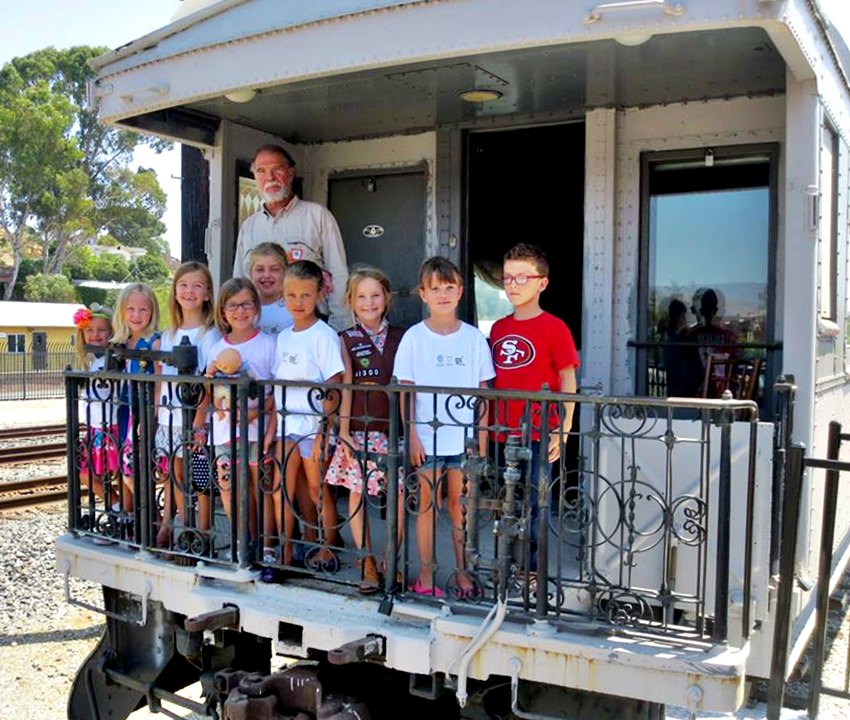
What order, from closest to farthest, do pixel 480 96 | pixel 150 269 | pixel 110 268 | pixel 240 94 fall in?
pixel 240 94 < pixel 480 96 < pixel 110 268 < pixel 150 269

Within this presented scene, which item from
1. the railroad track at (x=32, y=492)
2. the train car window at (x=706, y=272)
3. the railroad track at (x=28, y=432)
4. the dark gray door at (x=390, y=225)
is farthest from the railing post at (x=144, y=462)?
the railroad track at (x=28, y=432)

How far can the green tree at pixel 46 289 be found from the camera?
44.0 meters

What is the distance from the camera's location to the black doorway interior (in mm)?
6070

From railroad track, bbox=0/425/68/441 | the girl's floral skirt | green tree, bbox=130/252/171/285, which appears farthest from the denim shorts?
green tree, bbox=130/252/171/285

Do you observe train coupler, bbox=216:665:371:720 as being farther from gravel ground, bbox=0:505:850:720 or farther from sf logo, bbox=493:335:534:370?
gravel ground, bbox=0:505:850:720

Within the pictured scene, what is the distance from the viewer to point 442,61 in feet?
14.6

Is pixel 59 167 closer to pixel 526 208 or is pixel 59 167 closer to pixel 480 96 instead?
pixel 526 208

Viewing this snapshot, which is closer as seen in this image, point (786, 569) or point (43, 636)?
point (786, 569)

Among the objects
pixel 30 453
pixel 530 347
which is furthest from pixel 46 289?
pixel 530 347

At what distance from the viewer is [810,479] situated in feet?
13.0

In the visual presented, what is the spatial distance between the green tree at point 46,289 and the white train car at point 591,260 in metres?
41.9

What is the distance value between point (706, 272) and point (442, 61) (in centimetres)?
202

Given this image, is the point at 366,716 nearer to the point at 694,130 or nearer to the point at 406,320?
the point at 406,320

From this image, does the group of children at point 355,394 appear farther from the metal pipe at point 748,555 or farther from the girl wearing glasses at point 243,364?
the metal pipe at point 748,555
